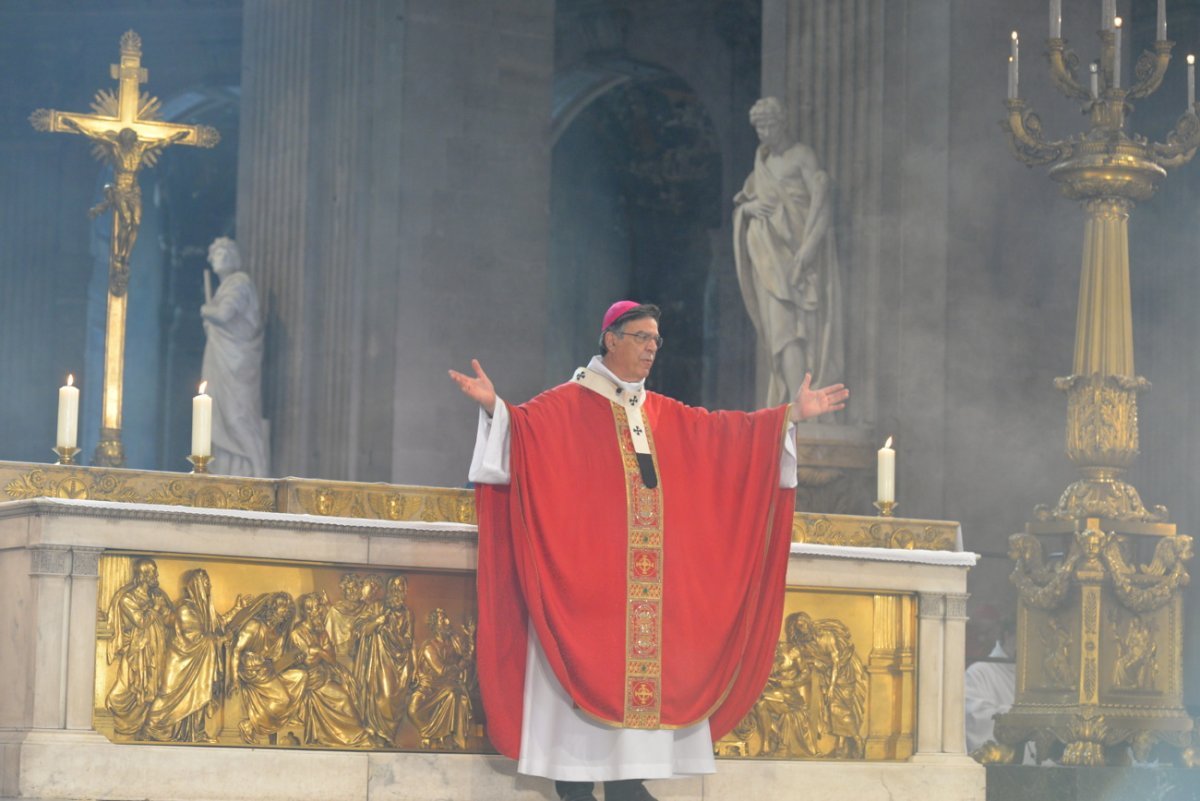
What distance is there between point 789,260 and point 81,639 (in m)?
7.03

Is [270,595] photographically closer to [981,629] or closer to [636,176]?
[981,629]

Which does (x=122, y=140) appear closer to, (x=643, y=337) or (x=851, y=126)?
(x=643, y=337)

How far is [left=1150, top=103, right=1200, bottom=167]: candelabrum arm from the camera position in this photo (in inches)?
387

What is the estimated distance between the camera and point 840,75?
43.3 ft

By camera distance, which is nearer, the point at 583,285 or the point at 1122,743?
the point at 1122,743

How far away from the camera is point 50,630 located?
639cm

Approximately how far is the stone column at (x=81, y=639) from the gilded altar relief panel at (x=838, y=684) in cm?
228

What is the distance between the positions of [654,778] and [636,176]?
15.6 m

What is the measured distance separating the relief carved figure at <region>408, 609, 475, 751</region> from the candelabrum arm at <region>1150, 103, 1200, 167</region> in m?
4.44

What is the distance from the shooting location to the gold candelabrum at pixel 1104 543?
374 inches

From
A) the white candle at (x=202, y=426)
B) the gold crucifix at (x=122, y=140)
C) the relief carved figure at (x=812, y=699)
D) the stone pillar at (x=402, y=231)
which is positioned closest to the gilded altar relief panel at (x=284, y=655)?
the white candle at (x=202, y=426)

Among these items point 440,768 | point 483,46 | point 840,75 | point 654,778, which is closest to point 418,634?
point 440,768

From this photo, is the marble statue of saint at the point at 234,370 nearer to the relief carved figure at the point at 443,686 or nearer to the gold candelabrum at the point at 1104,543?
Result: the gold candelabrum at the point at 1104,543

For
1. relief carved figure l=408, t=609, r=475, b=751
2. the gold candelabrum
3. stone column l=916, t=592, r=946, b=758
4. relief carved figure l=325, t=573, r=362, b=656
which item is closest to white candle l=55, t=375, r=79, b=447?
relief carved figure l=325, t=573, r=362, b=656
